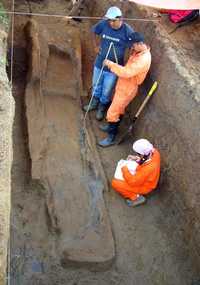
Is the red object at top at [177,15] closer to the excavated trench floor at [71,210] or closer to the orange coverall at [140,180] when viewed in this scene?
the excavated trench floor at [71,210]

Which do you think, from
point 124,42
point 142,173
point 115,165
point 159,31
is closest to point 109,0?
point 159,31

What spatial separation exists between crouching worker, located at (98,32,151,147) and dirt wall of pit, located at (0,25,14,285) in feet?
6.02

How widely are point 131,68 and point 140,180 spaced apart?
1.70 meters

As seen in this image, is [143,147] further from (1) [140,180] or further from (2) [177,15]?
(2) [177,15]

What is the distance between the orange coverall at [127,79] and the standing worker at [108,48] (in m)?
0.27

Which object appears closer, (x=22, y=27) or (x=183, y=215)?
(x=183, y=215)

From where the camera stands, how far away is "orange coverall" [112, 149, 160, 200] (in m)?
6.53

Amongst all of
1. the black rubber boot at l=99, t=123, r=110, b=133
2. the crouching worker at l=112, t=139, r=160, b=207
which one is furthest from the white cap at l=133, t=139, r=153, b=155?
the black rubber boot at l=99, t=123, r=110, b=133

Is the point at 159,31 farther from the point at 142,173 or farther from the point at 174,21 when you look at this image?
the point at 142,173

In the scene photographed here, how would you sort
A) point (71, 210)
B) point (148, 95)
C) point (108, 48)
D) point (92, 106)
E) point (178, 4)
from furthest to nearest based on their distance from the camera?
point (92, 106)
point (148, 95)
point (108, 48)
point (178, 4)
point (71, 210)

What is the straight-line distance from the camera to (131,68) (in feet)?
23.0

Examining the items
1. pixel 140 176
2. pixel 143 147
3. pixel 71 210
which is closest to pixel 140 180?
pixel 140 176

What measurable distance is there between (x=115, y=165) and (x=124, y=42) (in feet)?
6.41

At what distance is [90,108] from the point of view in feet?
27.3
